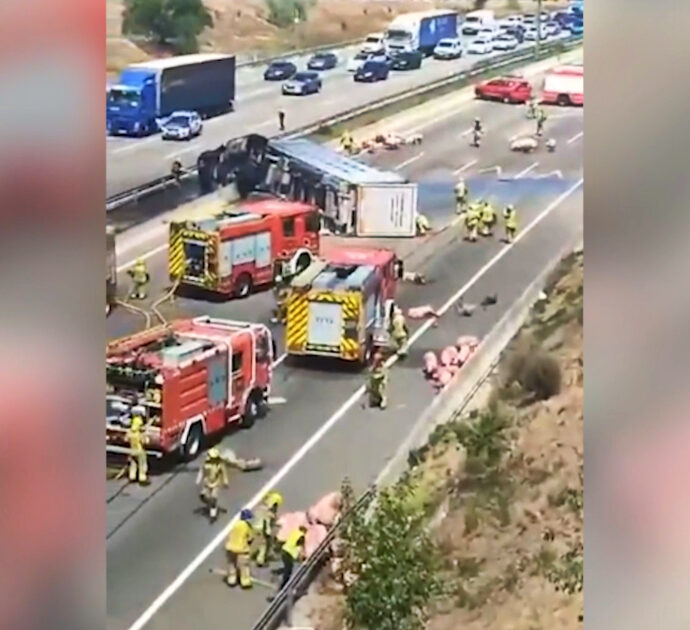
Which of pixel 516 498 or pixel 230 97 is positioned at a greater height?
pixel 230 97

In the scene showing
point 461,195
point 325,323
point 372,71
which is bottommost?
point 325,323

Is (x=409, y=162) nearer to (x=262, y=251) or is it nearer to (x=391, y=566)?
(x=262, y=251)

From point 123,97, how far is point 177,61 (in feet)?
0.20

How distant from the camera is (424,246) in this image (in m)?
0.96

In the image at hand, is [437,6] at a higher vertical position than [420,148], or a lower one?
higher

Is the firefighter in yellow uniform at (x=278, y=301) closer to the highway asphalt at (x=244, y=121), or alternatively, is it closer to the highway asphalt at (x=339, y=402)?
the highway asphalt at (x=339, y=402)

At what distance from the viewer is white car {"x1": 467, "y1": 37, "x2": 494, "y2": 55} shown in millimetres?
973

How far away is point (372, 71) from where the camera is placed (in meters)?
0.98

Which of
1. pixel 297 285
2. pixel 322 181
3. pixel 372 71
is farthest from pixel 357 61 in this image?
pixel 297 285

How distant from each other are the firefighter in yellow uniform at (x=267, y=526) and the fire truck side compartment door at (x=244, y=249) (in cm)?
22

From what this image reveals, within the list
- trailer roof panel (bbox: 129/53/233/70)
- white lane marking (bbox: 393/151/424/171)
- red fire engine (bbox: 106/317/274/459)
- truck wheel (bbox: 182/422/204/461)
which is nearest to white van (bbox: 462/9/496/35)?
white lane marking (bbox: 393/151/424/171)
